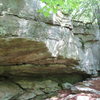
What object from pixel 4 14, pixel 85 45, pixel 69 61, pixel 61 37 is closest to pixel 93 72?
pixel 85 45

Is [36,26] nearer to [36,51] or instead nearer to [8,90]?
[36,51]

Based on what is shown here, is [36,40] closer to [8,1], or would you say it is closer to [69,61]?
[8,1]

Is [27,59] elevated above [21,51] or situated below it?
below

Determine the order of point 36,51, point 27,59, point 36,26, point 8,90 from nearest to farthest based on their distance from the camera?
1. point 36,26
2. point 36,51
3. point 27,59
4. point 8,90

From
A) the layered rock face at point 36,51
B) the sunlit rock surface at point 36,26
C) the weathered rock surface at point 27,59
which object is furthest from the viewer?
the weathered rock surface at point 27,59

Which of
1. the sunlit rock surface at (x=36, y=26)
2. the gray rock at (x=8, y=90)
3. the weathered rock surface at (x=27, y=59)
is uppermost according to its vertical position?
the sunlit rock surface at (x=36, y=26)

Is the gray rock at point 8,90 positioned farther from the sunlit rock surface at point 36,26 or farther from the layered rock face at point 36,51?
the sunlit rock surface at point 36,26

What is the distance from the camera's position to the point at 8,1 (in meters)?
4.68

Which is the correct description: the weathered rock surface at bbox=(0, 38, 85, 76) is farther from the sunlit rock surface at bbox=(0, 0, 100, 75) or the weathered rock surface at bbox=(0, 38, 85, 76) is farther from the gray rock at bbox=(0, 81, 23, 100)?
the gray rock at bbox=(0, 81, 23, 100)

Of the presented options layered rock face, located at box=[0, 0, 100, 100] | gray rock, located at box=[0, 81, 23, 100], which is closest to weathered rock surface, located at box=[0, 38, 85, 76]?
layered rock face, located at box=[0, 0, 100, 100]

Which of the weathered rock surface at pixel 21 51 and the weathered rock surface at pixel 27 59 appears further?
the weathered rock surface at pixel 27 59

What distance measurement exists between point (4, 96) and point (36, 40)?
3287 mm

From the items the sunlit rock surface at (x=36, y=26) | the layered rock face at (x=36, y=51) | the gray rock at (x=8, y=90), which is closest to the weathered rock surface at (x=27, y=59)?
the layered rock face at (x=36, y=51)

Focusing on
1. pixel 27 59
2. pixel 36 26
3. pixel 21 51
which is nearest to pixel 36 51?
pixel 21 51
